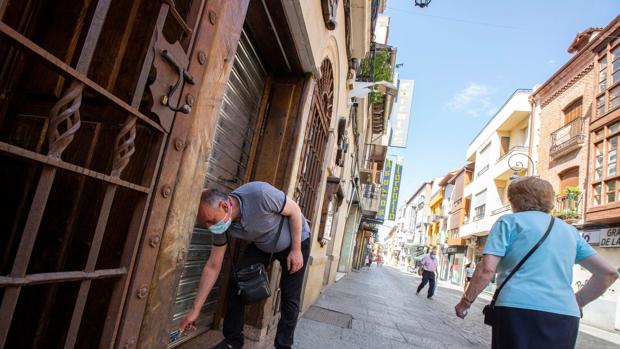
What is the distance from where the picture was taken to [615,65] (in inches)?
561

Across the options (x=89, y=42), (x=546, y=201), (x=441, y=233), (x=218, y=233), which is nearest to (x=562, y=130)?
(x=546, y=201)

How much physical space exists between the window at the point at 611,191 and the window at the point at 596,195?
0.46 meters

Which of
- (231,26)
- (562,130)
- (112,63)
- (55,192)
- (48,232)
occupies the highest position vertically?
(562,130)

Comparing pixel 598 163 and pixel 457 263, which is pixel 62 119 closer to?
pixel 598 163

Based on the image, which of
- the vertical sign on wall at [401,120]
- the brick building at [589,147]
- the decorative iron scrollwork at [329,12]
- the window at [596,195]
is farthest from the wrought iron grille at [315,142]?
the vertical sign on wall at [401,120]

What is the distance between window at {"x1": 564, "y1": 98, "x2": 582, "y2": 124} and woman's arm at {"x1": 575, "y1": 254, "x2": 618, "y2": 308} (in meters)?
17.5

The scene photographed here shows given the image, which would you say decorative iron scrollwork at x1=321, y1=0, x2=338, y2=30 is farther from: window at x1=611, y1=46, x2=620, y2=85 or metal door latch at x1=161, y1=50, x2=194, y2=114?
window at x1=611, y1=46, x2=620, y2=85

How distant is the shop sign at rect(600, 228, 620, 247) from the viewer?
12.6m

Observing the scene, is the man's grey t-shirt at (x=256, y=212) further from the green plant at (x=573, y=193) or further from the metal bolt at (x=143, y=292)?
the green plant at (x=573, y=193)

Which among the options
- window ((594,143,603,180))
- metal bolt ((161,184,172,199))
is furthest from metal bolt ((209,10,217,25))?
window ((594,143,603,180))

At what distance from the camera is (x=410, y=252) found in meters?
64.6

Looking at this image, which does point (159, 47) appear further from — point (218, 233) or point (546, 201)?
point (546, 201)

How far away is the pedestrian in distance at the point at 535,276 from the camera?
205cm

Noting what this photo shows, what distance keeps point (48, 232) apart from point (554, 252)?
8.29ft
